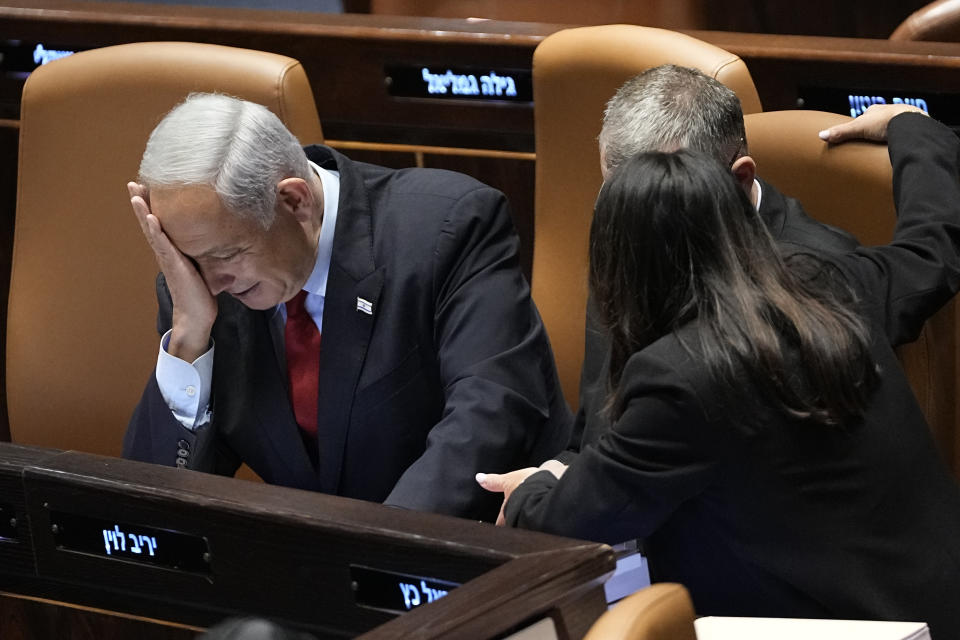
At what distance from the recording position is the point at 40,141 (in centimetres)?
202

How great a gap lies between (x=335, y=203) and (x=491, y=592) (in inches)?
36.9

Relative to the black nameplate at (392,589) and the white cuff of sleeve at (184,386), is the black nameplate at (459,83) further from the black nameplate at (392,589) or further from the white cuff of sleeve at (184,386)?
the black nameplate at (392,589)

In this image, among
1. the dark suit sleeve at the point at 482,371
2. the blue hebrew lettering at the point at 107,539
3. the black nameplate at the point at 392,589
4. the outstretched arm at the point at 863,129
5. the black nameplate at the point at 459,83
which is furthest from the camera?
the black nameplate at the point at 459,83

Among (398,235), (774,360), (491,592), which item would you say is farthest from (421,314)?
(491,592)

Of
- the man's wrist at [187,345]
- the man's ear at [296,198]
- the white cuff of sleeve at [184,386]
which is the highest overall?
the man's ear at [296,198]

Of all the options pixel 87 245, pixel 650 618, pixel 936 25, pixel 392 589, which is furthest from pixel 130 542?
pixel 936 25

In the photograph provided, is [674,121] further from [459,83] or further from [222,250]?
[459,83]

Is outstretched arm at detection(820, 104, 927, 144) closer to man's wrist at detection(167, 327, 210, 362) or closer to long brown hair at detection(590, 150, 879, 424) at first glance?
long brown hair at detection(590, 150, 879, 424)

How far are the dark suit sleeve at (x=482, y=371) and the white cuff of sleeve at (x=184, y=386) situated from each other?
0.27 m

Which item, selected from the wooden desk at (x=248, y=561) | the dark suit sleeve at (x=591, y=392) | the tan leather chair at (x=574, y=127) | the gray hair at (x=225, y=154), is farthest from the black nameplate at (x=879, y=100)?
the wooden desk at (x=248, y=561)

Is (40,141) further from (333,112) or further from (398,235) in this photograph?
(398,235)

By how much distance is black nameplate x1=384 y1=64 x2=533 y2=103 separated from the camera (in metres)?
2.17

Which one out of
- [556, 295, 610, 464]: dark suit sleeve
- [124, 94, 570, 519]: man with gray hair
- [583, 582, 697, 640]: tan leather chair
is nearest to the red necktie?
[124, 94, 570, 519]: man with gray hair

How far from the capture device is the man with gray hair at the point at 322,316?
156 cm
